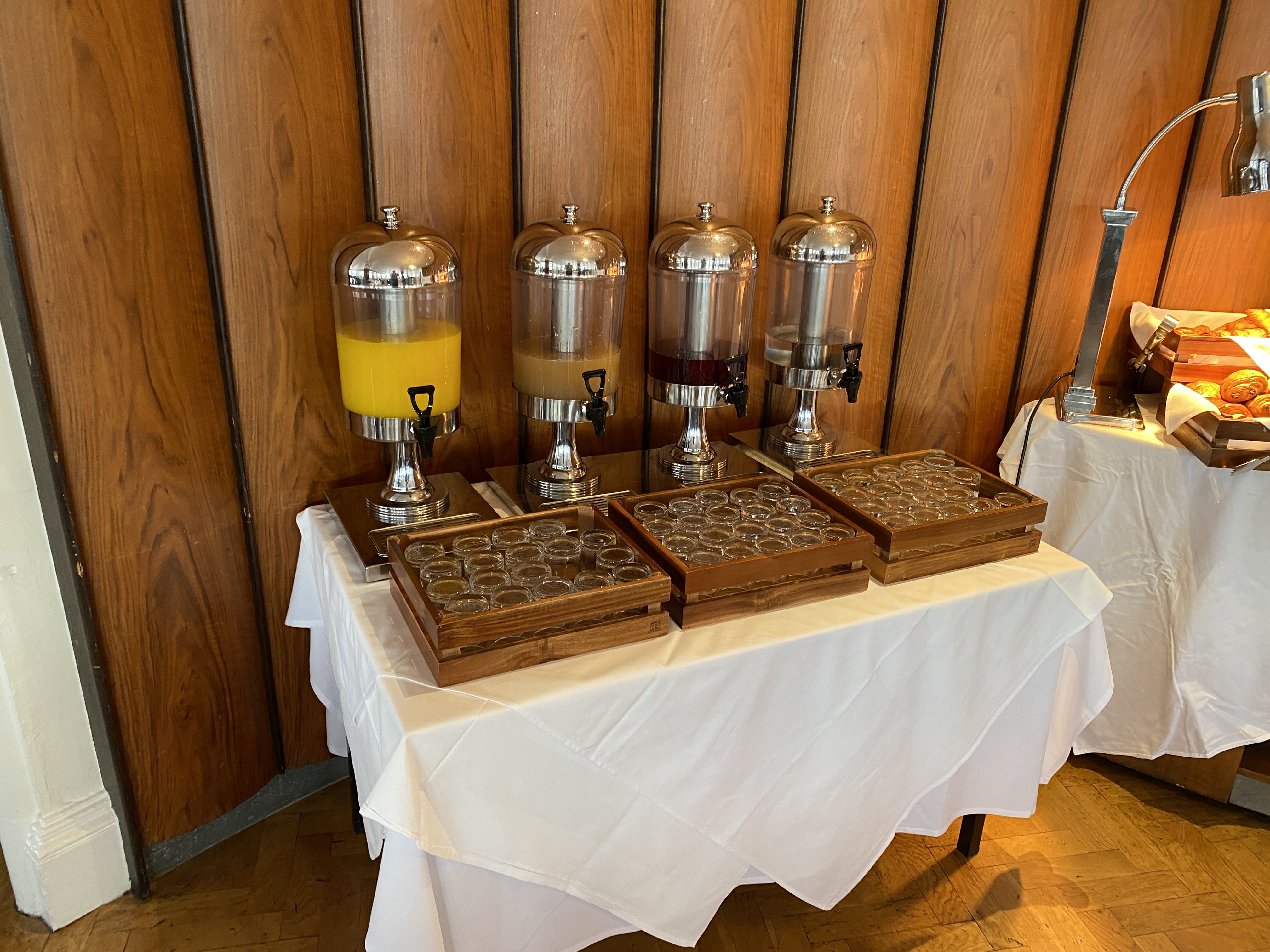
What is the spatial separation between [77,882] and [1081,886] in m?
1.77

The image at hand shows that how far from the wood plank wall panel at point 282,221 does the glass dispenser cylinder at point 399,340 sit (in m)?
0.10

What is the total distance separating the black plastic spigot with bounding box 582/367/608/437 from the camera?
57.1 inches

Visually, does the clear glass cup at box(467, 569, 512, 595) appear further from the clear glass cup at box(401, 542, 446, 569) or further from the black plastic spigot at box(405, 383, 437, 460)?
the black plastic spigot at box(405, 383, 437, 460)

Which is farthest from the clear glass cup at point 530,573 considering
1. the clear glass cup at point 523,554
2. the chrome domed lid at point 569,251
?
the chrome domed lid at point 569,251

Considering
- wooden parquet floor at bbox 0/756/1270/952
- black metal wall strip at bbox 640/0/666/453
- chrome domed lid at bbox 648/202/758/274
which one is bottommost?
wooden parquet floor at bbox 0/756/1270/952

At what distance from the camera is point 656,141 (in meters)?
1.66

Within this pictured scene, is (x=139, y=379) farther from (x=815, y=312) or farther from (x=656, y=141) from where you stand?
(x=815, y=312)

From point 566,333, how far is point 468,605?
57 centimetres

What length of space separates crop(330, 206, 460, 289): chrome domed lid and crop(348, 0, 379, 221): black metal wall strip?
0.46ft

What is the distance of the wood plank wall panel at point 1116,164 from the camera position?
1890 millimetres

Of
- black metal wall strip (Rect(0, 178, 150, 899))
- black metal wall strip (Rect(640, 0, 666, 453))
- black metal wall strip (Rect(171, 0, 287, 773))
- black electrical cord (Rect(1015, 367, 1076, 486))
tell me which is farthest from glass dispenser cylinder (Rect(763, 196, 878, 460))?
black metal wall strip (Rect(0, 178, 150, 899))

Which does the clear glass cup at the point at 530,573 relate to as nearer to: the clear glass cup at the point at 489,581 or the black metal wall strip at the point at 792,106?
the clear glass cup at the point at 489,581

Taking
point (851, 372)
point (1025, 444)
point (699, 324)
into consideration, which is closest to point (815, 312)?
point (851, 372)

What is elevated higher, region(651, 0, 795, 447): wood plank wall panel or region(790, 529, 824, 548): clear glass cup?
region(651, 0, 795, 447): wood plank wall panel
